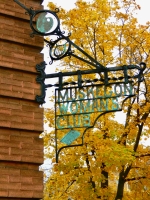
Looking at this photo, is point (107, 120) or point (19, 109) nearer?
point (19, 109)

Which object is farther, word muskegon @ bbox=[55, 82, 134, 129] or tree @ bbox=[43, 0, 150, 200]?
tree @ bbox=[43, 0, 150, 200]

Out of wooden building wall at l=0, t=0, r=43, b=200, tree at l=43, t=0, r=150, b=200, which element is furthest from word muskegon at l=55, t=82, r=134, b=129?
tree at l=43, t=0, r=150, b=200

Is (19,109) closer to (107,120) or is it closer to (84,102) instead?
(84,102)

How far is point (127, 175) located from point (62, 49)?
770 cm

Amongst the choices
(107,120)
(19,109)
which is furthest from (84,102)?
(107,120)

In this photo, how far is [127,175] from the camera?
1132cm

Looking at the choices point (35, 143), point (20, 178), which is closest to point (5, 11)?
point (35, 143)

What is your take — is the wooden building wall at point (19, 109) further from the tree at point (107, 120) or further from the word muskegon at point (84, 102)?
the tree at point (107, 120)

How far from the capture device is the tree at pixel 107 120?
1066 cm

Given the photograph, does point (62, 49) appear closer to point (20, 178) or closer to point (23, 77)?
point (23, 77)

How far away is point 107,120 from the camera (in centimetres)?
1091

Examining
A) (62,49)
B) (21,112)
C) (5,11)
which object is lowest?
(21,112)

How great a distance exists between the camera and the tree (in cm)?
1066

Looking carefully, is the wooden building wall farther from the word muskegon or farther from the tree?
the tree
